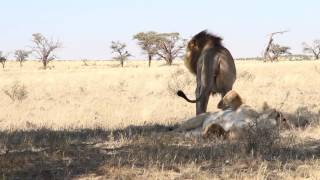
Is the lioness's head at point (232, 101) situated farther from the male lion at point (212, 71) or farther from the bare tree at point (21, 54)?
the bare tree at point (21, 54)

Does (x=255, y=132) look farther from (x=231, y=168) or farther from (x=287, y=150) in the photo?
(x=231, y=168)

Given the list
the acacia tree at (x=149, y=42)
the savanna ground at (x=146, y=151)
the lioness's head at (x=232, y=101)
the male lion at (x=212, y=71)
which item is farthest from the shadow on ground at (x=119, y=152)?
the acacia tree at (x=149, y=42)

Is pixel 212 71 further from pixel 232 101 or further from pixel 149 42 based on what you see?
pixel 149 42

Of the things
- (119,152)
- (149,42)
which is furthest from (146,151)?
(149,42)

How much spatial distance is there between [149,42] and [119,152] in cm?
6152

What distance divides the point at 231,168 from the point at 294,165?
27.9 inches

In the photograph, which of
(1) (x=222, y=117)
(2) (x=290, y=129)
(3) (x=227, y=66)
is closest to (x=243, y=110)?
(1) (x=222, y=117)

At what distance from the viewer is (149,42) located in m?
67.9

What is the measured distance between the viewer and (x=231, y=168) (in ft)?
19.2

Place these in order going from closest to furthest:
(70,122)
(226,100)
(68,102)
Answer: (226,100)
(70,122)
(68,102)

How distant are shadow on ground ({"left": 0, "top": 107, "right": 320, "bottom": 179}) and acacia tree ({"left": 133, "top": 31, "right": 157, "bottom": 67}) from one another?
59584 mm

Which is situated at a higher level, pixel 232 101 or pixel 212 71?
pixel 212 71

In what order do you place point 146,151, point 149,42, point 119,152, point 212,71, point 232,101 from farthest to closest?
point 149,42 → point 212,71 → point 232,101 → point 119,152 → point 146,151

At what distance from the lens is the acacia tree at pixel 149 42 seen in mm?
67938
